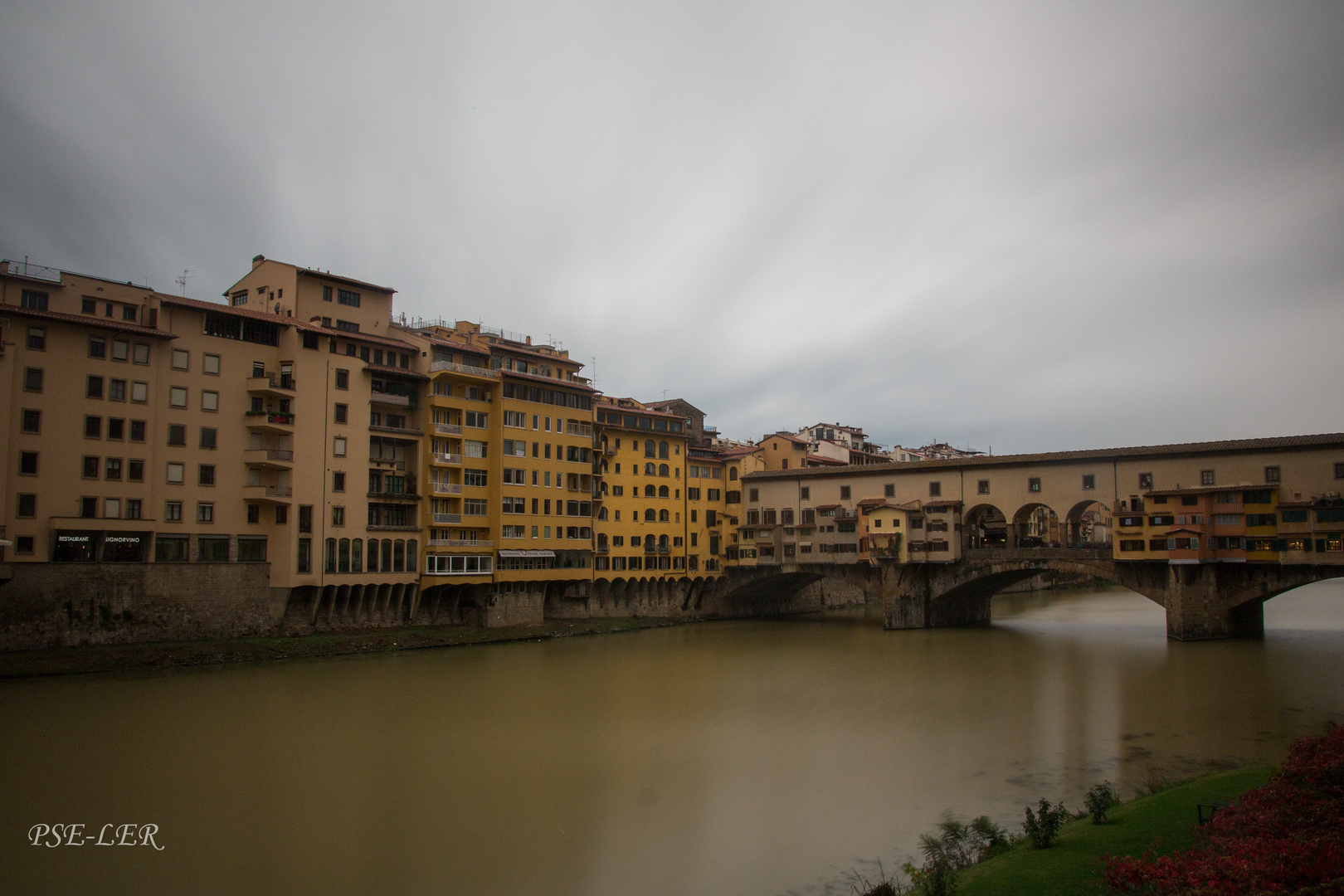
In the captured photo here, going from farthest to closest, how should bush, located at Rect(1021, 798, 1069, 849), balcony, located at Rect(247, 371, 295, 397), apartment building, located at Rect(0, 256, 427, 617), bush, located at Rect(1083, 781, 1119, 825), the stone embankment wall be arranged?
balcony, located at Rect(247, 371, 295, 397), apartment building, located at Rect(0, 256, 427, 617), the stone embankment wall, bush, located at Rect(1083, 781, 1119, 825), bush, located at Rect(1021, 798, 1069, 849)

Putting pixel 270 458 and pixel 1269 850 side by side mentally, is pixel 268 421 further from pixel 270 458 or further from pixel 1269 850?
pixel 1269 850

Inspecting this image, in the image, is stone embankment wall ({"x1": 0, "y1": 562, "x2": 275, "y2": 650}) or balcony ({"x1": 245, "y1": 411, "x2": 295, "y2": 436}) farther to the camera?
balcony ({"x1": 245, "y1": 411, "x2": 295, "y2": 436})

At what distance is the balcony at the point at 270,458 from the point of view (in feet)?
141

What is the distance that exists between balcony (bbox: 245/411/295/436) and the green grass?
39.2m

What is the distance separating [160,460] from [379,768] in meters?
25.0

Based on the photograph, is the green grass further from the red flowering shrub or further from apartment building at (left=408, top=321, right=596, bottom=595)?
apartment building at (left=408, top=321, right=596, bottom=595)

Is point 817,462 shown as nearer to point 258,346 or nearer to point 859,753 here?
point 258,346

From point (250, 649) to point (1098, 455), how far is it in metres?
47.9

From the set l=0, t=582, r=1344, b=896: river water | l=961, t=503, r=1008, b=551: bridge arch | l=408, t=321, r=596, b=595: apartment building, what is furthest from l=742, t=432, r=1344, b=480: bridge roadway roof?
l=408, t=321, r=596, b=595: apartment building

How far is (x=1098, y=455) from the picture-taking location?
52188mm

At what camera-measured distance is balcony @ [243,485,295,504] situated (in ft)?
141

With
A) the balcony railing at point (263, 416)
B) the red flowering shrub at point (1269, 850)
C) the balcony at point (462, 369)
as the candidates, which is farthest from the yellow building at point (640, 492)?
the red flowering shrub at point (1269, 850)

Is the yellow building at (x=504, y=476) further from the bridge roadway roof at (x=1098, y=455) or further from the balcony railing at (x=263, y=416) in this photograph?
the bridge roadway roof at (x=1098, y=455)

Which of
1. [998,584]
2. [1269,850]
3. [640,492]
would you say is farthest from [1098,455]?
[1269,850]
